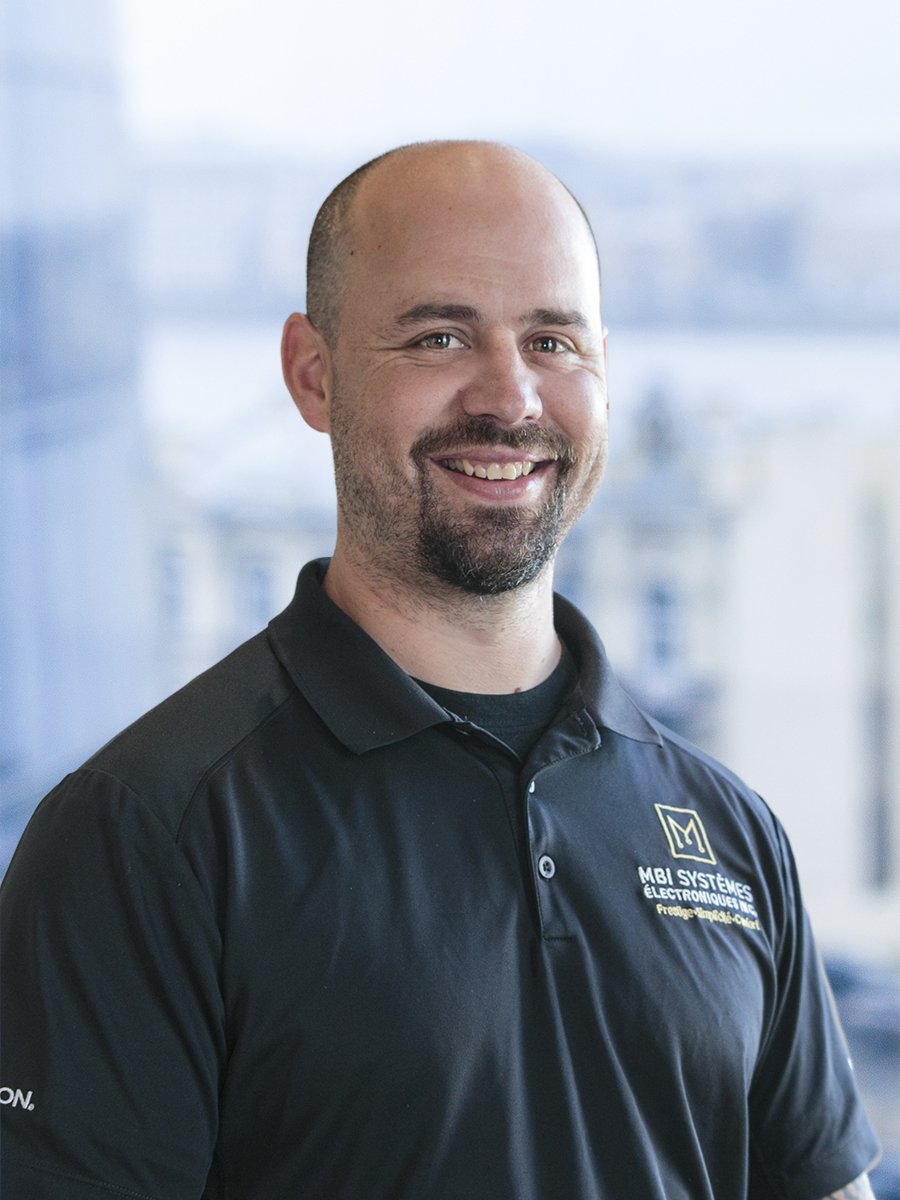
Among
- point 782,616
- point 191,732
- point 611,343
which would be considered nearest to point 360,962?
point 191,732

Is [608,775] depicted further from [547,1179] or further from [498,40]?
[498,40]

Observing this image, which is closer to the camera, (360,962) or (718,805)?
(360,962)

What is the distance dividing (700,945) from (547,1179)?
219 mm

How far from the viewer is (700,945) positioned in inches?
39.4


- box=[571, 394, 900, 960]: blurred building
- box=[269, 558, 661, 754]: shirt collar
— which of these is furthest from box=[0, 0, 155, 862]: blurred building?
box=[269, 558, 661, 754]: shirt collar

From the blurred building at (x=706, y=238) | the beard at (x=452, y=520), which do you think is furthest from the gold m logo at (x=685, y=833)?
the blurred building at (x=706, y=238)

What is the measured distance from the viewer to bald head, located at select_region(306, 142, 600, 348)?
1.04 m

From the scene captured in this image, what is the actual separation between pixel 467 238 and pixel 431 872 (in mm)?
502

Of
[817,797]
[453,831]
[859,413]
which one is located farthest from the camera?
[817,797]

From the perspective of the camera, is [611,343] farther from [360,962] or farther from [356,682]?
[360,962]

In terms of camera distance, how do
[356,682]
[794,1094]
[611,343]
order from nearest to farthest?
[356,682]
[794,1094]
[611,343]

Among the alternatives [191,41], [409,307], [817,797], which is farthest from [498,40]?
[409,307]

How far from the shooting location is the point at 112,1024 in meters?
0.82

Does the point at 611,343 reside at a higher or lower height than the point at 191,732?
higher
